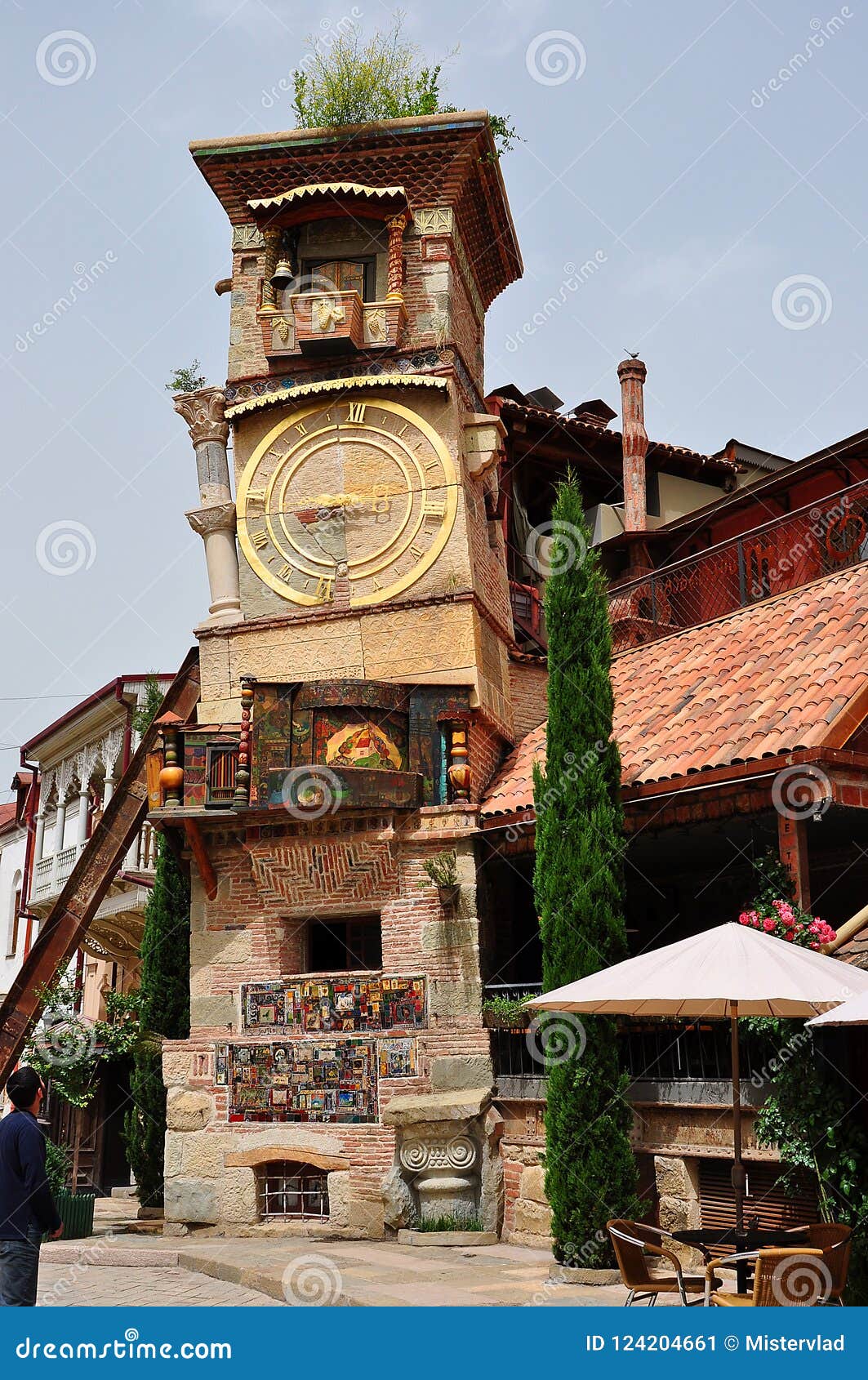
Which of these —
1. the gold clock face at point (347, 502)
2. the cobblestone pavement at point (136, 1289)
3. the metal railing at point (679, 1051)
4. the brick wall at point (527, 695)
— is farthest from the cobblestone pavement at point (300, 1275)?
the gold clock face at point (347, 502)

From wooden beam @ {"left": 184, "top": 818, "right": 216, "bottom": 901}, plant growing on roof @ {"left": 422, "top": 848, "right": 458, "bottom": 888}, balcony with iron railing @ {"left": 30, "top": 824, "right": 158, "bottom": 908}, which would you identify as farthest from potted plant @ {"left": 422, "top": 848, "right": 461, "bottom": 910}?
balcony with iron railing @ {"left": 30, "top": 824, "right": 158, "bottom": 908}

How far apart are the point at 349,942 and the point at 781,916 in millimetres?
6461

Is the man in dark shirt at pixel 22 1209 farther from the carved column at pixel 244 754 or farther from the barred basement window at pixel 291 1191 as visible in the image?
the carved column at pixel 244 754

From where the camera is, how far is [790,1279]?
7.52m

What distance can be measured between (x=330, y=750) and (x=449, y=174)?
729cm

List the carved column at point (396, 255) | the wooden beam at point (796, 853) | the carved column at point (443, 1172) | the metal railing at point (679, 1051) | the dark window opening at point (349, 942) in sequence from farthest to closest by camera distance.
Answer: the carved column at point (396, 255) → the dark window opening at point (349, 942) → the carved column at point (443, 1172) → the metal railing at point (679, 1051) → the wooden beam at point (796, 853)

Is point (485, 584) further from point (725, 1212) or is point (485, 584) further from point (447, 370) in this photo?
point (725, 1212)

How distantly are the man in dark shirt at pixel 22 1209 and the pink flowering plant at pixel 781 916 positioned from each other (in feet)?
17.6

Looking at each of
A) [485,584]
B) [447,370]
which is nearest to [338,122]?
[447,370]

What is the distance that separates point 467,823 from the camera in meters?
14.6

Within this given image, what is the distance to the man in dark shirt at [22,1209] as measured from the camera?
7.17 meters

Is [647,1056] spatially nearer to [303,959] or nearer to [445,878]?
[445,878]

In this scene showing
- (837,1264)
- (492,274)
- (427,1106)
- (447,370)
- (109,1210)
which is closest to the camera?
(837,1264)

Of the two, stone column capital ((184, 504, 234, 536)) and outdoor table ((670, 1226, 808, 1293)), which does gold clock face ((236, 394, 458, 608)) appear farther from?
outdoor table ((670, 1226, 808, 1293))
